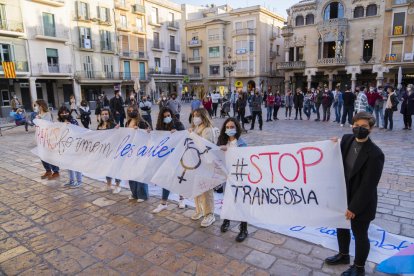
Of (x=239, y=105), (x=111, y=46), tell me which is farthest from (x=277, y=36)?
(x=239, y=105)

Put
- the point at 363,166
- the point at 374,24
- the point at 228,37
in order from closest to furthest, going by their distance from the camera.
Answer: the point at 363,166 < the point at 374,24 < the point at 228,37

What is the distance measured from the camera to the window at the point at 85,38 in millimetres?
30734

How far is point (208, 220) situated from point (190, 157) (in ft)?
2.90

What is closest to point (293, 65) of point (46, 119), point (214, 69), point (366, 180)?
point (214, 69)

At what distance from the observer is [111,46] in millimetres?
33969

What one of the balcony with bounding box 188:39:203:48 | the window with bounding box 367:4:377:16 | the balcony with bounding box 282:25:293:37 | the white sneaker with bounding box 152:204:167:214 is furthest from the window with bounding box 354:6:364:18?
the white sneaker with bounding box 152:204:167:214

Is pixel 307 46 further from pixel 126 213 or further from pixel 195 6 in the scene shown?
pixel 126 213

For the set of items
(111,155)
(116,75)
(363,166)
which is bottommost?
(111,155)

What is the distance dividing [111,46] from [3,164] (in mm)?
29283

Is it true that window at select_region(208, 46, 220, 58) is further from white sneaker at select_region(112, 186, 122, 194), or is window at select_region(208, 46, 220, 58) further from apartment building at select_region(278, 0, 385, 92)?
white sneaker at select_region(112, 186, 122, 194)

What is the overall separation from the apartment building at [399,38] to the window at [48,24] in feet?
114

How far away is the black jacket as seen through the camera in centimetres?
248

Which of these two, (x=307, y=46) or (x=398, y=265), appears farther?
(x=307, y=46)

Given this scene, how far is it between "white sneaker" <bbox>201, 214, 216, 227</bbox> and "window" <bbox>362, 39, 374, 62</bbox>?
36.5 metres
